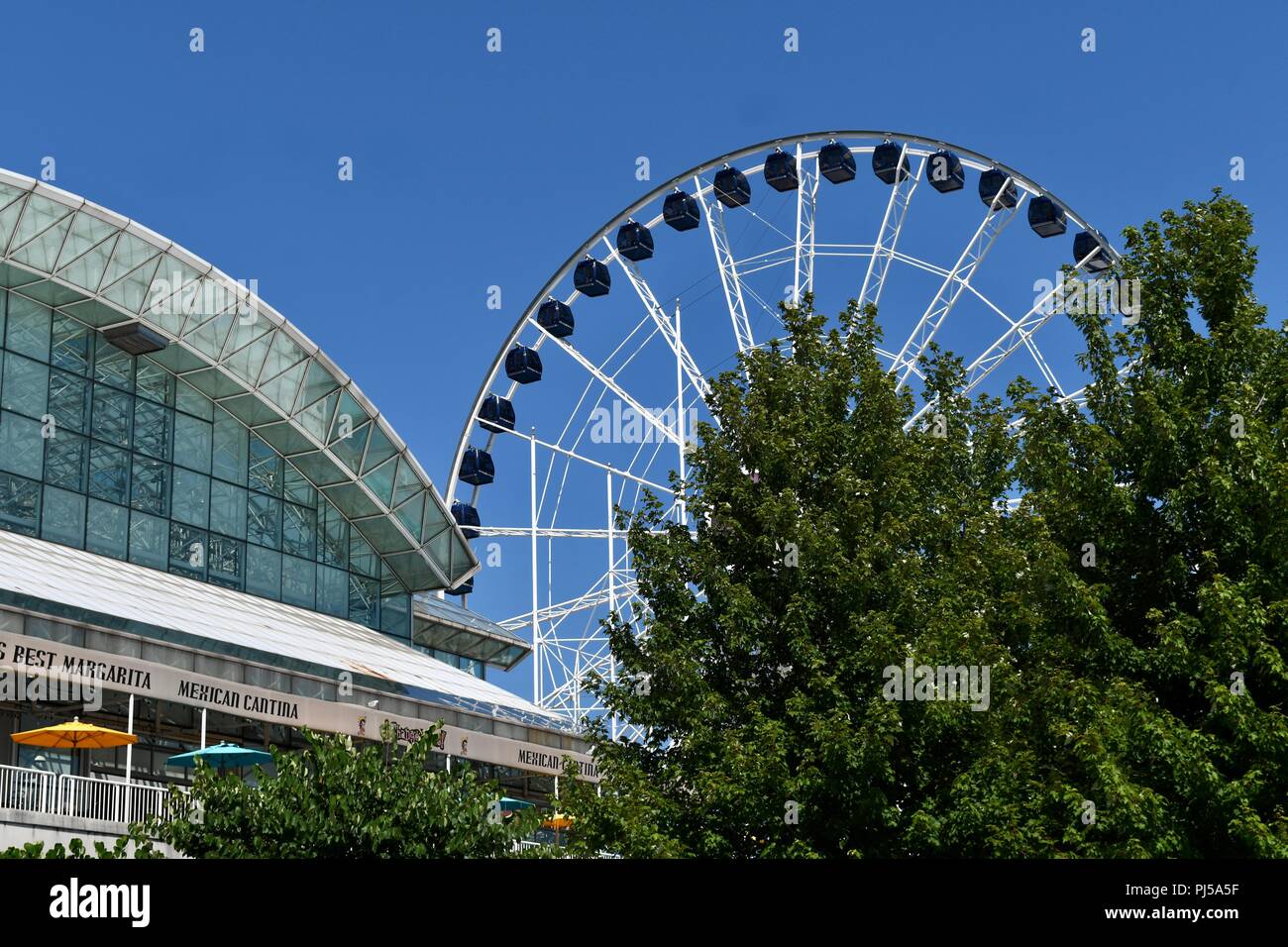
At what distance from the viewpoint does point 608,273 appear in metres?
52.6

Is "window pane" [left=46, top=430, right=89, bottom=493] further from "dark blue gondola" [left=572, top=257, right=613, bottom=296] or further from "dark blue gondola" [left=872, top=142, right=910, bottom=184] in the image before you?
"dark blue gondola" [left=872, top=142, right=910, bottom=184]

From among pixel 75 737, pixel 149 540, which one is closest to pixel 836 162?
pixel 149 540

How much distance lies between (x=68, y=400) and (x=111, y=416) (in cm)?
119

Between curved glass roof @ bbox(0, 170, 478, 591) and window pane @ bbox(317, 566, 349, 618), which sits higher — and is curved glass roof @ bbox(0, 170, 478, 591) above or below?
above

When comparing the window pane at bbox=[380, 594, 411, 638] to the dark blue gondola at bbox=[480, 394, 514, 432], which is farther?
the dark blue gondola at bbox=[480, 394, 514, 432]

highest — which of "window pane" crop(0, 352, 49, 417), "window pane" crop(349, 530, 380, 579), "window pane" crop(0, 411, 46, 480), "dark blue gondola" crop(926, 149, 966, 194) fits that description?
"dark blue gondola" crop(926, 149, 966, 194)

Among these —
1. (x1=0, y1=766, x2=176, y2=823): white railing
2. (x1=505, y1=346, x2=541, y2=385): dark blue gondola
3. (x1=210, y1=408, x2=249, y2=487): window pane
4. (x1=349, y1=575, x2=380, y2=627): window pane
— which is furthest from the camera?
(x1=505, y1=346, x2=541, y2=385): dark blue gondola

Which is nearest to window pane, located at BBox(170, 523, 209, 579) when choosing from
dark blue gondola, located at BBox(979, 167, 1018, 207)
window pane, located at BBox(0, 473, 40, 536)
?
window pane, located at BBox(0, 473, 40, 536)

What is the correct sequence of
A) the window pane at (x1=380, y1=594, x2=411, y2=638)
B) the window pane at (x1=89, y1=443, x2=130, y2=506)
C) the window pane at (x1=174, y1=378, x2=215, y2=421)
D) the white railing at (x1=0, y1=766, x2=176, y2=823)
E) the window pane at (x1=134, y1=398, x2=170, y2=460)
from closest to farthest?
the white railing at (x1=0, y1=766, x2=176, y2=823), the window pane at (x1=89, y1=443, x2=130, y2=506), the window pane at (x1=134, y1=398, x2=170, y2=460), the window pane at (x1=174, y1=378, x2=215, y2=421), the window pane at (x1=380, y1=594, x2=411, y2=638)

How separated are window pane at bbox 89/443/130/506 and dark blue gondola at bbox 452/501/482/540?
17598mm

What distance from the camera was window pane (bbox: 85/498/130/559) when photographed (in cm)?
3534
